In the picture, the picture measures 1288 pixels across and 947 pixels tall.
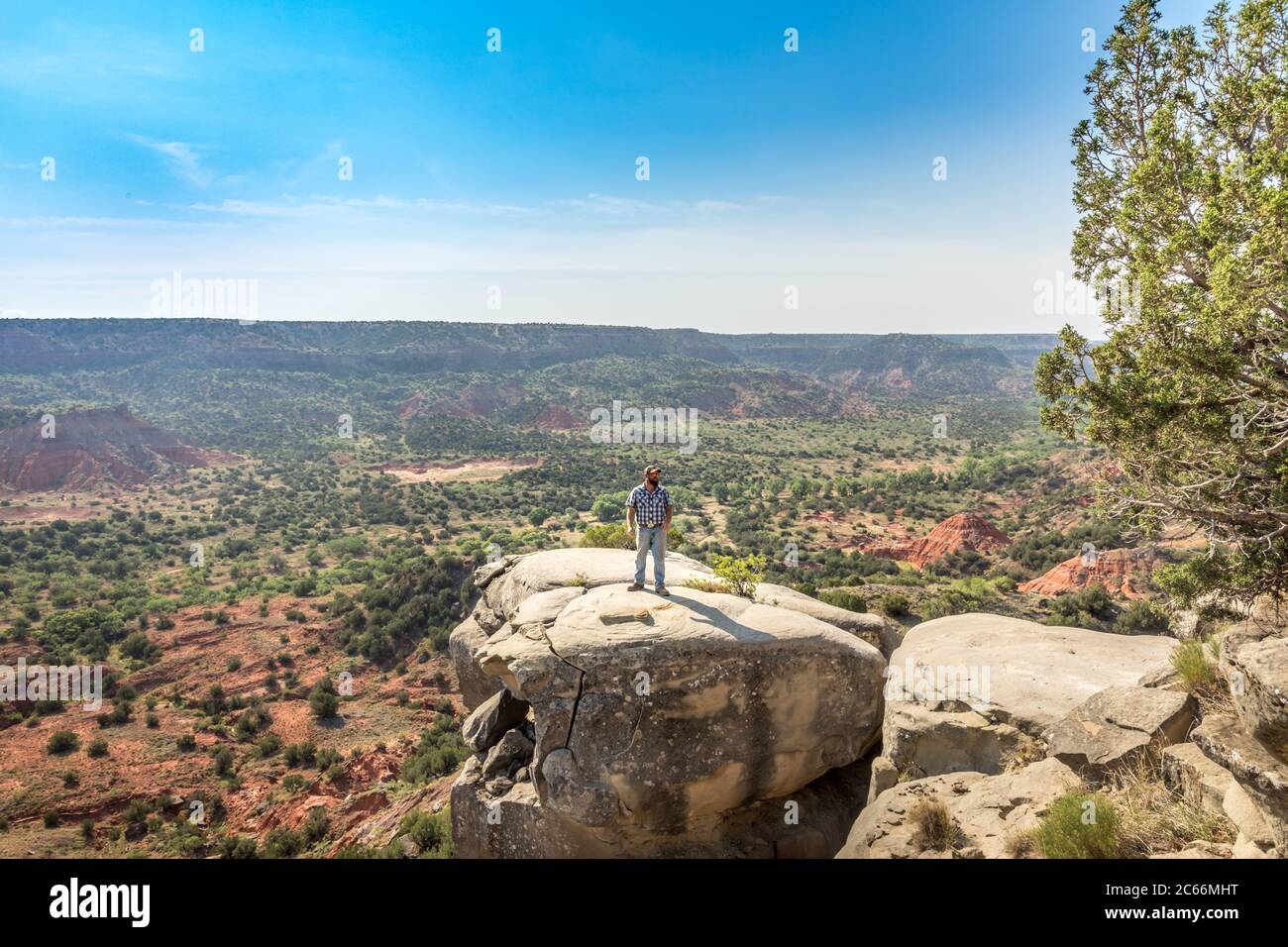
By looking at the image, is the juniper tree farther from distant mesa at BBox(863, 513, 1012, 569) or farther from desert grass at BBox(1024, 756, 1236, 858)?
distant mesa at BBox(863, 513, 1012, 569)

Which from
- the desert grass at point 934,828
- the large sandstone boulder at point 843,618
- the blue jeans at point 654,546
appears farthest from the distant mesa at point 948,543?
the desert grass at point 934,828

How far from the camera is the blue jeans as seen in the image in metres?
10.9

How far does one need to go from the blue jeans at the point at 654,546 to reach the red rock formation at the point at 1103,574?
29.2 metres

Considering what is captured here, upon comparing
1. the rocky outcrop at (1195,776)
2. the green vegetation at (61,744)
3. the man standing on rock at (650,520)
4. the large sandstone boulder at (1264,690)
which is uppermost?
the man standing on rock at (650,520)

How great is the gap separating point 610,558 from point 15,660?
99.2ft

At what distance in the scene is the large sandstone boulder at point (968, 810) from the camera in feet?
24.5

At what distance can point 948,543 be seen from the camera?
44000 millimetres

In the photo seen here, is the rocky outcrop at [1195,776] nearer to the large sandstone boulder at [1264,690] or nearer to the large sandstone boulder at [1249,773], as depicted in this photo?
the large sandstone boulder at [1249,773]

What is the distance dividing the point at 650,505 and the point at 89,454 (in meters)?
91.9

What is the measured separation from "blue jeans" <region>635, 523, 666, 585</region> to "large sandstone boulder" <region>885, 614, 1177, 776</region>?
4.36 meters

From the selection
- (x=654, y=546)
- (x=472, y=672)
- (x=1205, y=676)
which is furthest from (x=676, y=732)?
(x=472, y=672)

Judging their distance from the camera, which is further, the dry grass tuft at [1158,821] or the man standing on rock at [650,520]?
the man standing on rock at [650,520]

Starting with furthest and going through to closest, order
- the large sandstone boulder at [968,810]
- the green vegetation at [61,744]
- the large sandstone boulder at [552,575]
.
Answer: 1. the green vegetation at [61,744]
2. the large sandstone boulder at [552,575]
3. the large sandstone boulder at [968,810]
